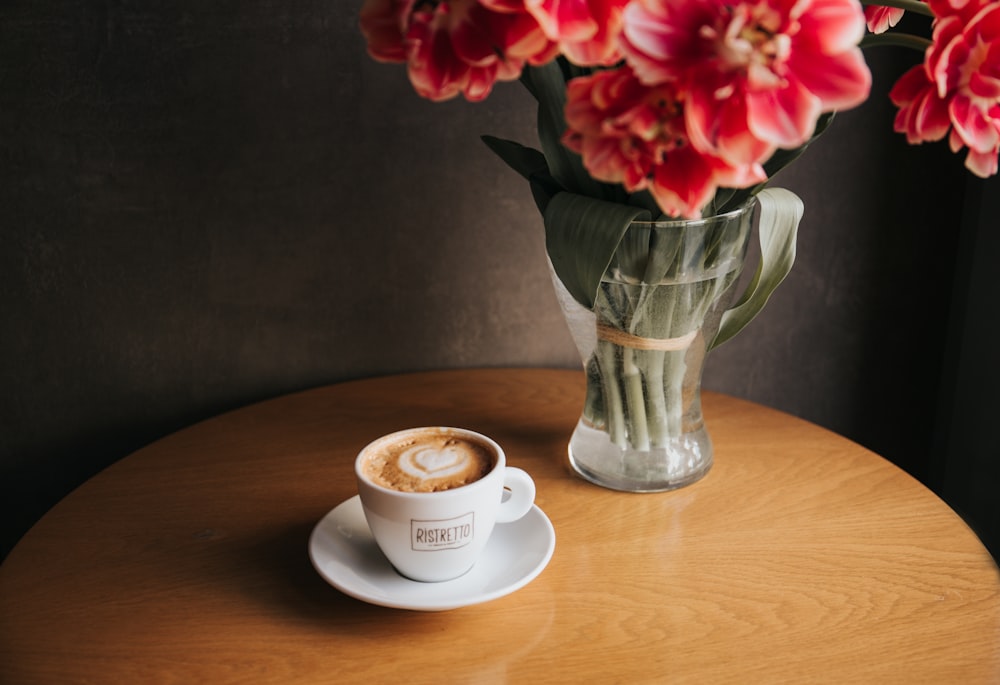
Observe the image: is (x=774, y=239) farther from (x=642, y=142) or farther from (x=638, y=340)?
(x=642, y=142)

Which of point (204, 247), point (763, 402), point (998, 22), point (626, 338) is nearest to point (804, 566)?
point (626, 338)

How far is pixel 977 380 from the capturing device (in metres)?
1.45

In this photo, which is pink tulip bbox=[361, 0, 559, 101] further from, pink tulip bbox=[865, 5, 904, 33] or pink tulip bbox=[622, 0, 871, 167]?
pink tulip bbox=[865, 5, 904, 33]

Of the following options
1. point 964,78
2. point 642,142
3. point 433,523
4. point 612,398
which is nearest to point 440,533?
point 433,523

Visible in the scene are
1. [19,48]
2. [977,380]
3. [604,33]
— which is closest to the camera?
[604,33]

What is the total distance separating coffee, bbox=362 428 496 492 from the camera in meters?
0.75

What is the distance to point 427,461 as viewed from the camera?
2.55 ft

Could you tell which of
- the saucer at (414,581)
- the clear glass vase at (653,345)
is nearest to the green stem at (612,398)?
the clear glass vase at (653,345)

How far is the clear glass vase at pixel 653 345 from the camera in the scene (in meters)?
0.81

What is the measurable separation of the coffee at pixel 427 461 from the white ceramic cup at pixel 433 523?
0.01 metres

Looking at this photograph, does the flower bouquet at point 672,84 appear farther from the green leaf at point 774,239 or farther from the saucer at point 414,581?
the saucer at point 414,581

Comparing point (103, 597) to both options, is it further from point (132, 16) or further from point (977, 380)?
point (977, 380)

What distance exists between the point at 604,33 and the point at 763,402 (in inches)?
42.7

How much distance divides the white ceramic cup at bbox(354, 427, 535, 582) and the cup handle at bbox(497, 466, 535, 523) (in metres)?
0.04
